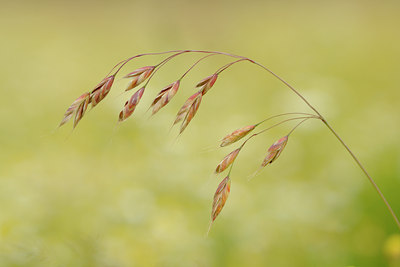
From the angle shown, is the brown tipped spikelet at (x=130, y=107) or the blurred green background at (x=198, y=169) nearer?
the brown tipped spikelet at (x=130, y=107)

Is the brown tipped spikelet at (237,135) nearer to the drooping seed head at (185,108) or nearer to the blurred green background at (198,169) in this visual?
the drooping seed head at (185,108)

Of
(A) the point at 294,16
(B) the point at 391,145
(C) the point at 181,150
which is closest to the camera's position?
(C) the point at 181,150

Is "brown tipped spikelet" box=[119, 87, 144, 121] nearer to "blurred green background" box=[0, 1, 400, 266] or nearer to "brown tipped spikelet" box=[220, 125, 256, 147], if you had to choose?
"brown tipped spikelet" box=[220, 125, 256, 147]

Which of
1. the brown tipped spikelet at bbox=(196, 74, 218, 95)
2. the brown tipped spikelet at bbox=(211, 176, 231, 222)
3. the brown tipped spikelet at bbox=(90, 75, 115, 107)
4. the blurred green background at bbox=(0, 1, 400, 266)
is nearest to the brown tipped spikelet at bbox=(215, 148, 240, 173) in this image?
the brown tipped spikelet at bbox=(211, 176, 231, 222)

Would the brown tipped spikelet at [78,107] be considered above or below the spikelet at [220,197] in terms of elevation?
above

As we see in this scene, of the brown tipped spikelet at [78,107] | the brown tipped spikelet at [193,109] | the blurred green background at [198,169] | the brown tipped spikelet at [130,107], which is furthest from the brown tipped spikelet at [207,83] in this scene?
the blurred green background at [198,169]

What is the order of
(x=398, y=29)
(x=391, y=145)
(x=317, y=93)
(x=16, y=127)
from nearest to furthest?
(x=391, y=145)
(x=317, y=93)
(x=16, y=127)
(x=398, y=29)

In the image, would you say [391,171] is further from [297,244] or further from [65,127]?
[65,127]

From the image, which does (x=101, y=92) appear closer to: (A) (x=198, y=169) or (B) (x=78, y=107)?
(B) (x=78, y=107)

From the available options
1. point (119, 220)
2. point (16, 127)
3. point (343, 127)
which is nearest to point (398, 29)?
point (343, 127)
